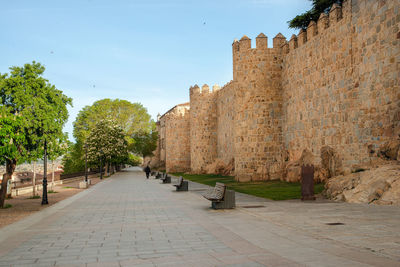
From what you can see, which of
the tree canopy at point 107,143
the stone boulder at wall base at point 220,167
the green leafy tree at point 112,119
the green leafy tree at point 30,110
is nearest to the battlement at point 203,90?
the stone boulder at wall base at point 220,167

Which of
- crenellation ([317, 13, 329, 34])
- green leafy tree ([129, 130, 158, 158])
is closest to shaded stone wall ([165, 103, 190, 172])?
green leafy tree ([129, 130, 158, 158])

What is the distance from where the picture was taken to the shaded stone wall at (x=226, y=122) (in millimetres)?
35031

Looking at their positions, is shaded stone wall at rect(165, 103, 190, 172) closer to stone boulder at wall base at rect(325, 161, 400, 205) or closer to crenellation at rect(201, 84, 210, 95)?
crenellation at rect(201, 84, 210, 95)

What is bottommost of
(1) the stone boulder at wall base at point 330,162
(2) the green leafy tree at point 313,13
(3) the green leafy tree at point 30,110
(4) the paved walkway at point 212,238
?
(4) the paved walkway at point 212,238

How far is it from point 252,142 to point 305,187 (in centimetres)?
1190

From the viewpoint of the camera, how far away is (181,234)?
753 cm

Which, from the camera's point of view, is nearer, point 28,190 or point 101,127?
point 28,190

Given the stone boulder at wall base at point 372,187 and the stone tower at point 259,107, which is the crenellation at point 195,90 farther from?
the stone boulder at wall base at point 372,187

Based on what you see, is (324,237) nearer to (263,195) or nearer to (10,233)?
(10,233)

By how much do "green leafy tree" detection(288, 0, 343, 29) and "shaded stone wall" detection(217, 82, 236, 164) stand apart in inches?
321

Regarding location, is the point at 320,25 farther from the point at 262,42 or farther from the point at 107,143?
the point at 107,143

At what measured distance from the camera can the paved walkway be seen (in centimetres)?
545

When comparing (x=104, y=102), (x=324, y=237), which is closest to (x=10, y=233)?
(x=324, y=237)

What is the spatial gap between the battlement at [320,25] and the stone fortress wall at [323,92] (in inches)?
2.0
